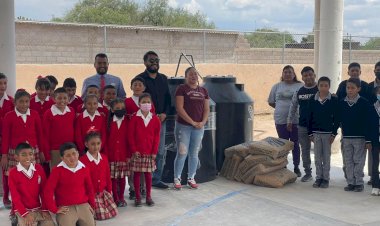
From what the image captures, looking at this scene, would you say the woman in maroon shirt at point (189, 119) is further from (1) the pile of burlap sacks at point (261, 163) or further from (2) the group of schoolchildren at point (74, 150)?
(1) the pile of burlap sacks at point (261, 163)

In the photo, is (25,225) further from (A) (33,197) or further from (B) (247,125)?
(B) (247,125)

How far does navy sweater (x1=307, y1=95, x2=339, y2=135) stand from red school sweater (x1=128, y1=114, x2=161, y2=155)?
2466 mm

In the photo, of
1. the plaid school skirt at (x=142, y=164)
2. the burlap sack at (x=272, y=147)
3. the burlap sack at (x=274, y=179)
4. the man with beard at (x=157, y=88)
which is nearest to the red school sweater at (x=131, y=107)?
the man with beard at (x=157, y=88)

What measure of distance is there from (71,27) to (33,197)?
1546cm

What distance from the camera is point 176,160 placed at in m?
7.93

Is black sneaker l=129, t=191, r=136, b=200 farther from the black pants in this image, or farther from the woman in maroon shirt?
the black pants

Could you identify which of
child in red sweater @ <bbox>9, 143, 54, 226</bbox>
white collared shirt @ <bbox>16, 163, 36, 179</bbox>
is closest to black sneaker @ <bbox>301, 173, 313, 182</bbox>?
child in red sweater @ <bbox>9, 143, 54, 226</bbox>

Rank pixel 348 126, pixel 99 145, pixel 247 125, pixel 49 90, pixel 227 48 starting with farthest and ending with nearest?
pixel 227 48
pixel 247 125
pixel 348 126
pixel 49 90
pixel 99 145

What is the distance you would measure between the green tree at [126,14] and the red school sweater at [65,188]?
95.1 ft

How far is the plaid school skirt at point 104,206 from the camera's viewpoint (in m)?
6.43

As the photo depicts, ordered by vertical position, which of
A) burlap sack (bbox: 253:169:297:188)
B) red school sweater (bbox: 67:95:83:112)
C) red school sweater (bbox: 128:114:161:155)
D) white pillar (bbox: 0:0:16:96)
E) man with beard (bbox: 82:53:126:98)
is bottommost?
burlap sack (bbox: 253:169:297:188)

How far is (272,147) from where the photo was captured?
8336mm

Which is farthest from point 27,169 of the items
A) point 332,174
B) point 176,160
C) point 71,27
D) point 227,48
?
point 227,48

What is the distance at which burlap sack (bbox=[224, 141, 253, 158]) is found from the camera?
852 cm
